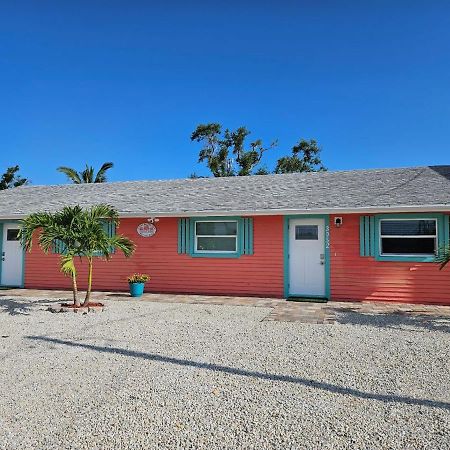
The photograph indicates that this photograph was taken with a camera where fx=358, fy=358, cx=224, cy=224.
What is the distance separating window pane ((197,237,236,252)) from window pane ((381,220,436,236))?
13.2 feet

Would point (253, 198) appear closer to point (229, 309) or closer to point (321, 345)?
point (229, 309)

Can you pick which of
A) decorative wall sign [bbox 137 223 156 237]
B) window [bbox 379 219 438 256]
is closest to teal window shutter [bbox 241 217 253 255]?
decorative wall sign [bbox 137 223 156 237]

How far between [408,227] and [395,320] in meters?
2.88

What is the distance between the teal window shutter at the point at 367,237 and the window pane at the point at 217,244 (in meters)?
3.42

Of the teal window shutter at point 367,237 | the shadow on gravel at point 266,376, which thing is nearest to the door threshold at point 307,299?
the teal window shutter at point 367,237

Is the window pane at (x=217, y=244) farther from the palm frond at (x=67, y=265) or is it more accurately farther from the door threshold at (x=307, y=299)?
the palm frond at (x=67, y=265)

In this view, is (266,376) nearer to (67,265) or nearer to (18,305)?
(67,265)

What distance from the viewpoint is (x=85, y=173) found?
2666cm

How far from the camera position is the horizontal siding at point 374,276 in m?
8.77

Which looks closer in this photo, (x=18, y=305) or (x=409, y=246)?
(x=18, y=305)

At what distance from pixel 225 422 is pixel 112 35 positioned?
12.1m

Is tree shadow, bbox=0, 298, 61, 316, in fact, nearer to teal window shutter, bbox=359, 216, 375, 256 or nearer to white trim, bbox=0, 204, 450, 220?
white trim, bbox=0, 204, 450, 220

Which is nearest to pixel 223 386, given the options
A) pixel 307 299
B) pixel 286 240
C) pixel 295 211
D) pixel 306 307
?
pixel 306 307

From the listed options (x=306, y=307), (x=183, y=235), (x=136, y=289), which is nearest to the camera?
(x=306, y=307)
